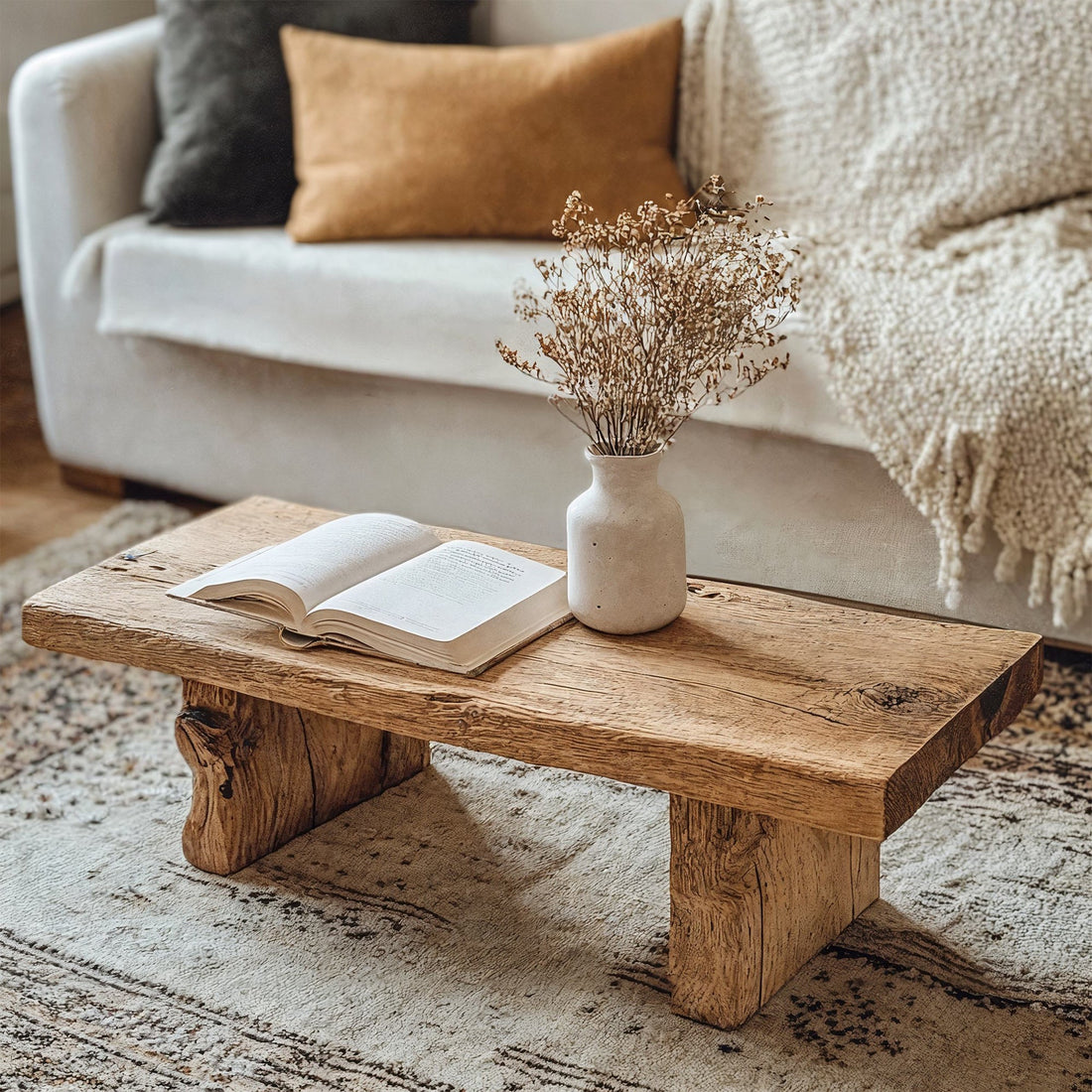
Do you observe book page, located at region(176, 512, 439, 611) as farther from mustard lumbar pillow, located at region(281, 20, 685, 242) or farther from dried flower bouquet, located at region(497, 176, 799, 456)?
mustard lumbar pillow, located at region(281, 20, 685, 242)

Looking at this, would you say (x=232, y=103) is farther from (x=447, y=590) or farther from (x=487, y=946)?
(x=487, y=946)

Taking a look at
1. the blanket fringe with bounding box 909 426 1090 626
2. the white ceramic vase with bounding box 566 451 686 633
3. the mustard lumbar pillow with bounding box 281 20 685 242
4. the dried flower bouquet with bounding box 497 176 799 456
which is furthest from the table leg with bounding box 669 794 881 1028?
the mustard lumbar pillow with bounding box 281 20 685 242

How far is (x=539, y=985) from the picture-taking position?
4.47 feet

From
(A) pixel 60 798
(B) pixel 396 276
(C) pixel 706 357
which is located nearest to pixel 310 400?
(B) pixel 396 276

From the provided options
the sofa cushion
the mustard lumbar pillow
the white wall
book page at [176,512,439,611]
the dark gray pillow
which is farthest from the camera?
the white wall

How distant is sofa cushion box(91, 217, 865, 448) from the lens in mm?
2152

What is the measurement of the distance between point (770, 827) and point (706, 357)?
1.33 feet

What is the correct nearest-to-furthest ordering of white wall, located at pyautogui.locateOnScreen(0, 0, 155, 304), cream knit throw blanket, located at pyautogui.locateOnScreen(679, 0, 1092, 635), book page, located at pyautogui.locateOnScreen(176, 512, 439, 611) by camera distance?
book page, located at pyautogui.locateOnScreen(176, 512, 439, 611) → cream knit throw blanket, located at pyautogui.locateOnScreen(679, 0, 1092, 635) → white wall, located at pyautogui.locateOnScreen(0, 0, 155, 304)

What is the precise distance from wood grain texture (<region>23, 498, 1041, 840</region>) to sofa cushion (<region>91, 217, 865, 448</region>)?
697mm

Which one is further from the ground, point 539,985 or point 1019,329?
point 1019,329

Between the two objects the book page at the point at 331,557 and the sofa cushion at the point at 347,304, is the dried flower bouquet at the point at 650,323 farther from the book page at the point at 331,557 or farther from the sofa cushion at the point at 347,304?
the sofa cushion at the point at 347,304

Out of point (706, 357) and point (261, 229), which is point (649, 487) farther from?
point (261, 229)

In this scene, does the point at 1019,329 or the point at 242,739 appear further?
the point at 1019,329

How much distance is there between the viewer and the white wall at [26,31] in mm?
3590
